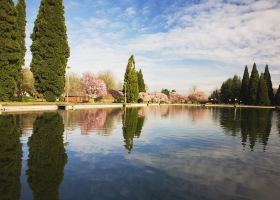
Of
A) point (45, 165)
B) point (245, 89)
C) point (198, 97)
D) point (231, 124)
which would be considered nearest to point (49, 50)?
point (231, 124)

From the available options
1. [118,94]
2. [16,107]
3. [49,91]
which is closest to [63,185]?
[16,107]

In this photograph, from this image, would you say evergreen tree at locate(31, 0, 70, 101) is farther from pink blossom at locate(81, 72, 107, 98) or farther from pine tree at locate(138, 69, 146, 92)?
pine tree at locate(138, 69, 146, 92)

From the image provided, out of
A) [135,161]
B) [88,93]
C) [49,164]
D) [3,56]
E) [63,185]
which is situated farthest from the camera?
[88,93]

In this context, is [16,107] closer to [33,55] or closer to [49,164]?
[33,55]

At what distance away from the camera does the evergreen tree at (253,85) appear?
303 ft

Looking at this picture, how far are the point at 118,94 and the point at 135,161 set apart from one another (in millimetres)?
98897

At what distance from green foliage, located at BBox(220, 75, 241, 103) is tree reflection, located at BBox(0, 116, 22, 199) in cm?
9975

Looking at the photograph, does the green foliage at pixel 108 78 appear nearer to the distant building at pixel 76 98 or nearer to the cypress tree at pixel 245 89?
the distant building at pixel 76 98

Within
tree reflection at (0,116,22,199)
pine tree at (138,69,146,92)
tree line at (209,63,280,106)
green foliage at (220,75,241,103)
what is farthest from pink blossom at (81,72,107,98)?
tree reflection at (0,116,22,199)

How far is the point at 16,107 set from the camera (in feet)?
109

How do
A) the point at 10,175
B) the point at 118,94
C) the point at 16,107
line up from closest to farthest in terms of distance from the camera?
1. the point at 10,175
2. the point at 16,107
3. the point at 118,94

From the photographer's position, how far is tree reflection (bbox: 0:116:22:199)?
617 cm

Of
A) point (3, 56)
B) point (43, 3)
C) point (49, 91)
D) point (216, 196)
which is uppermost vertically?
point (43, 3)

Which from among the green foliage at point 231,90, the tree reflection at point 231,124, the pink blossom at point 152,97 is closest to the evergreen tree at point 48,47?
the tree reflection at point 231,124
